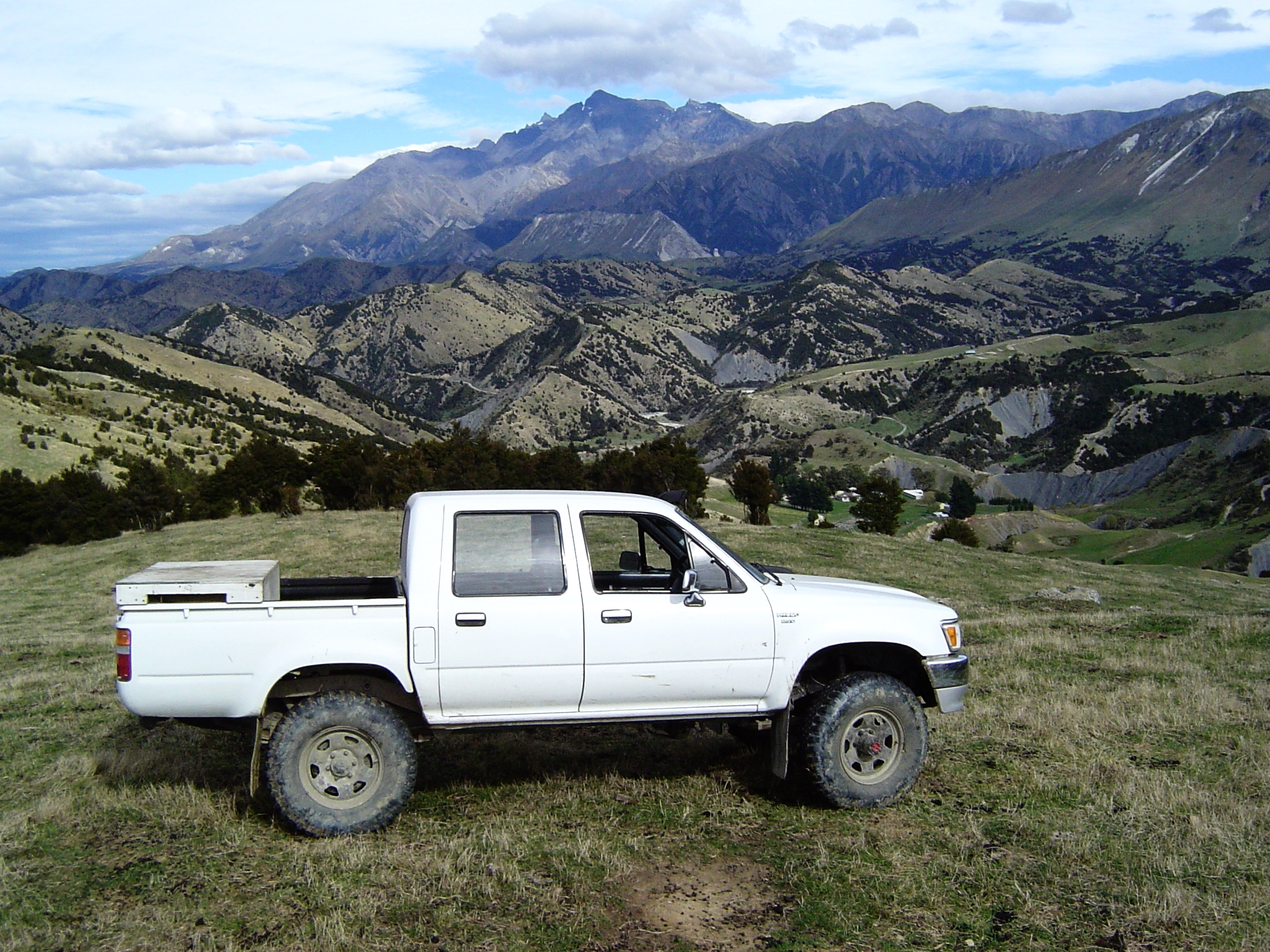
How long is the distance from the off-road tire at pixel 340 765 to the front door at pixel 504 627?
532 mm

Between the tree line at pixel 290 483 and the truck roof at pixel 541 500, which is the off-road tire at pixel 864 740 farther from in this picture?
the tree line at pixel 290 483

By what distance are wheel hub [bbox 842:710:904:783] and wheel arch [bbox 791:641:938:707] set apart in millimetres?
465

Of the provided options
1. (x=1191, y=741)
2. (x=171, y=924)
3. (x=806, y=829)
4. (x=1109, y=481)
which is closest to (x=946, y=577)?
(x=1191, y=741)

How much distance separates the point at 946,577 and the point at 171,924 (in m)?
32.3

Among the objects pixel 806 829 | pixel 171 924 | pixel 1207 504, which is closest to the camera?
pixel 171 924

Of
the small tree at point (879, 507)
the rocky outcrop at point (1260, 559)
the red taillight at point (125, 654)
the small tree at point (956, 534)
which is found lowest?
the rocky outcrop at point (1260, 559)

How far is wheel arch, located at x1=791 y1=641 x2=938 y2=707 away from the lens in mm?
7953

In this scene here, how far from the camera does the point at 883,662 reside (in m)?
8.19

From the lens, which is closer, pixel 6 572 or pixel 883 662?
pixel 883 662

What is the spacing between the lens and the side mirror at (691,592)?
23.6 ft

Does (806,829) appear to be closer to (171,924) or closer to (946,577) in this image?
(171,924)

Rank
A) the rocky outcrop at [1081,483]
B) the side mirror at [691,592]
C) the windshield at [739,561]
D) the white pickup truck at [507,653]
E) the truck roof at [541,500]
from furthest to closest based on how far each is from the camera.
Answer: the rocky outcrop at [1081,483], the windshield at [739,561], the truck roof at [541,500], the side mirror at [691,592], the white pickup truck at [507,653]

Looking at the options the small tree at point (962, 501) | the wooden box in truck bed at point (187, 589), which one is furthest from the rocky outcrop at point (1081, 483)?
the wooden box in truck bed at point (187, 589)

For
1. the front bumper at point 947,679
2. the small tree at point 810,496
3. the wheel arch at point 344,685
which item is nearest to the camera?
the wheel arch at point 344,685
